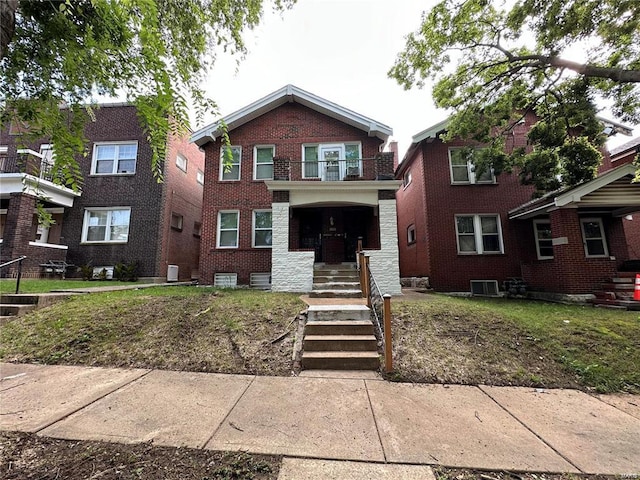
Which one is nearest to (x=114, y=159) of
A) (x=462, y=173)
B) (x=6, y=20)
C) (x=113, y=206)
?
(x=113, y=206)

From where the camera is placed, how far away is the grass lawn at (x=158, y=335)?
449 centimetres

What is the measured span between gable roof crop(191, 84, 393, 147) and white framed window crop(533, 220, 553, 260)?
709 cm

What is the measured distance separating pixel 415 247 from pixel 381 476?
40.8ft

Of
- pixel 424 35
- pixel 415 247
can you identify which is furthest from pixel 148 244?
pixel 424 35

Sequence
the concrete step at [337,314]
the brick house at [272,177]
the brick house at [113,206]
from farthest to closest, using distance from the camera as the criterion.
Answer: the brick house at [113,206], the brick house at [272,177], the concrete step at [337,314]

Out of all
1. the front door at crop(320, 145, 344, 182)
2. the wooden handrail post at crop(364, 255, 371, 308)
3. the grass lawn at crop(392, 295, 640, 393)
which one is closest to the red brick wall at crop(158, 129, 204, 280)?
the front door at crop(320, 145, 344, 182)

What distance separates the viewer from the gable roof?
1176cm

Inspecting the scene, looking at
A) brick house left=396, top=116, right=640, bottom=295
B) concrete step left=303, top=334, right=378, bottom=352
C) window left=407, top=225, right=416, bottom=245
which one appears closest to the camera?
concrete step left=303, top=334, right=378, bottom=352

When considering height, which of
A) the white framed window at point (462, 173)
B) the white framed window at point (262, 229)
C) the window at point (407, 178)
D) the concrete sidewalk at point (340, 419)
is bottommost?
the concrete sidewalk at point (340, 419)

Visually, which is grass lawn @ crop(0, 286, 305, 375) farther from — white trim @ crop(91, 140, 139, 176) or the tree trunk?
white trim @ crop(91, 140, 139, 176)

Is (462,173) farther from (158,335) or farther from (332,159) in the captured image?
(158,335)

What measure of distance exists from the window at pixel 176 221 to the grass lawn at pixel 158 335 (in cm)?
841

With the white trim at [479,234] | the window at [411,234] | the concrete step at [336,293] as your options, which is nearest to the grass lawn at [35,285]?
the concrete step at [336,293]

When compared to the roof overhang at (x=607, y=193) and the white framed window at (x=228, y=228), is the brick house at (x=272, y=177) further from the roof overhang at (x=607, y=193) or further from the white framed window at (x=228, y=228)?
the roof overhang at (x=607, y=193)
